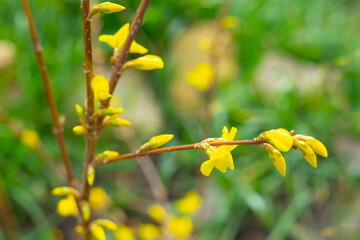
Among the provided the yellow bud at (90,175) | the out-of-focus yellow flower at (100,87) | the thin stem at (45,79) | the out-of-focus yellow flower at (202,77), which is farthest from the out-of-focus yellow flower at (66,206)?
the out-of-focus yellow flower at (202,77)

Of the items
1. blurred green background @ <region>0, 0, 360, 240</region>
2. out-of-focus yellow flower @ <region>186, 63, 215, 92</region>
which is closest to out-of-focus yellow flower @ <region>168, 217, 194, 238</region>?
blurred green background @ <region>0, 0, 360, 240</region>

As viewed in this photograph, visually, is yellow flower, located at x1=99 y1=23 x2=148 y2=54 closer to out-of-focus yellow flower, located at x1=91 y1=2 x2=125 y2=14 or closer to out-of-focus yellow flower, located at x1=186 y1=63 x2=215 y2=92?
out-of-focus yellow flower, located at x1=91 y1=2 x2=125 y2=14

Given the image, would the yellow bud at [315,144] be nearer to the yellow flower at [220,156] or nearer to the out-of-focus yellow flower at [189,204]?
the yellow flower at [220,156]

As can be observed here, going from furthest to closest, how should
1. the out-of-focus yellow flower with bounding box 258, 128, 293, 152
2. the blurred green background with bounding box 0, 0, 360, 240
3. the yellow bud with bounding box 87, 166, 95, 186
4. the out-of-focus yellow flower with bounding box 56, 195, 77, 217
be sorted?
1. the blurred green background with bounding box 0, 0, 360, 240
2. the out-of-focus yellow flower with bounding box 56, 195, 77, 217
3. the yellow bud with bounding box 87, 166, 95, 186
4. the out-of-focus yellow flower with bounding box 258, 128, 293, 152

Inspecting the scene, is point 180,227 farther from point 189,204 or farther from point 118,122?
point 118,122

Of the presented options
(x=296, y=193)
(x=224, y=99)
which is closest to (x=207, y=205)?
(x=296, y=193)

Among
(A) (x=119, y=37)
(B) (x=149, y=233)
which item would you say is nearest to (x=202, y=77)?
(B) (x=149, y=233)
